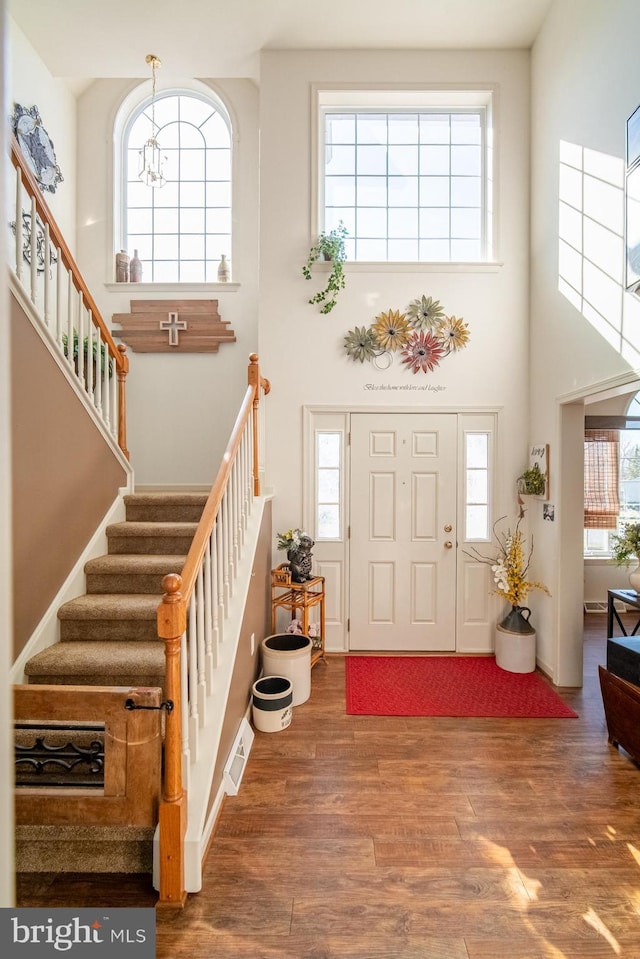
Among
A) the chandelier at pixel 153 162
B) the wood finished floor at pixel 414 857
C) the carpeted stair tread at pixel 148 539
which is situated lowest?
the wood finished floor at pixel 414 857

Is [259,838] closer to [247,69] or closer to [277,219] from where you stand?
[277,219]

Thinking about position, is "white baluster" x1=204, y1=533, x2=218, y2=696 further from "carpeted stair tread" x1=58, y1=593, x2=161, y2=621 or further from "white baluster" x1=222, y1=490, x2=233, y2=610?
"carpeted stair tread" x1=58, y1=593, x2=161, y2=621

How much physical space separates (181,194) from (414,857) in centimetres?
542

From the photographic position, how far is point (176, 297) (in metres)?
4.69

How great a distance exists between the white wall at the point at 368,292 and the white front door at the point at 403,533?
10.2 inches

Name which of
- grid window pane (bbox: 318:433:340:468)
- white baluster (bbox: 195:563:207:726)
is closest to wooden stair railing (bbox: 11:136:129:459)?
grid window pane (bbox: 318:433:340:468)

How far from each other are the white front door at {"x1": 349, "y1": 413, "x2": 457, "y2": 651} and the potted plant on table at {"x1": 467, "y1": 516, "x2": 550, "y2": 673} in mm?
382

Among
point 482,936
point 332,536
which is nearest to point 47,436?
point 332,536

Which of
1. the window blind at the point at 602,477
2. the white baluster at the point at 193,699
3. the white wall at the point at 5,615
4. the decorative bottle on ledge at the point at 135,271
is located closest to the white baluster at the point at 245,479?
the white baluster at the point at 193,699

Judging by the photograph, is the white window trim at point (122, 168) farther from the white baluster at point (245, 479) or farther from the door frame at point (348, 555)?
the white baluster at point (245, 479)

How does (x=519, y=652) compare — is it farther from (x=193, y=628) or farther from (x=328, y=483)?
(x=193, y=628)

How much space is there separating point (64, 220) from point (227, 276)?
1.51 m

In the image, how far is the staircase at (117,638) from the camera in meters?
1.93

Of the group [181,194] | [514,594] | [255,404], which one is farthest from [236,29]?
[514,594]
